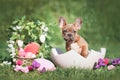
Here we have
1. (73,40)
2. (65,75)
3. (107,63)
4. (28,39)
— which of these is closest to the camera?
(65,75)

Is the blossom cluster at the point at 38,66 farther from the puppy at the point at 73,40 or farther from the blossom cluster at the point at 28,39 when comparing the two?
the puppy at the point at 73,40

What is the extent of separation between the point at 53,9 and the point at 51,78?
3.70 meters

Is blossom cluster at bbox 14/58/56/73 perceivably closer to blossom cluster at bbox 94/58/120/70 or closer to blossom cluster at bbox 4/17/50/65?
blossom cluster at bbox 4/17/50/65

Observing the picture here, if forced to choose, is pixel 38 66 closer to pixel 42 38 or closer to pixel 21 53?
pixel 21 53

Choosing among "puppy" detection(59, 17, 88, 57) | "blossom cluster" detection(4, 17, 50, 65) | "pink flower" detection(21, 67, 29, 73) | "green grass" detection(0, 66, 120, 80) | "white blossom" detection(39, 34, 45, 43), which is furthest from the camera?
"white blossom" detection(39, 34, 45, 43)

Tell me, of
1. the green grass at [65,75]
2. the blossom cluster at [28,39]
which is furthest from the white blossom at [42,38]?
the green grass at [65,75]

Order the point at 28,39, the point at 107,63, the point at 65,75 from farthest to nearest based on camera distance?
the point at 28,39, the point at 107,63, the point at 65,75

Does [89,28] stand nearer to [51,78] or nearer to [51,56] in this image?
[51,56]

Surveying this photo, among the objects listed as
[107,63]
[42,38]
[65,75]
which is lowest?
[65,75]

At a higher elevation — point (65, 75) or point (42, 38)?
point (42, 38)

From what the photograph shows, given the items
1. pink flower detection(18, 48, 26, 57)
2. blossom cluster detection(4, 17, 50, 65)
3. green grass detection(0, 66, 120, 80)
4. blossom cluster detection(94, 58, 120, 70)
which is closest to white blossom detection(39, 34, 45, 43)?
blossom cluster detection(4, 17, 50, 65)

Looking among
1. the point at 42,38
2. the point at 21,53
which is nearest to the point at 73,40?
the point at 42,38

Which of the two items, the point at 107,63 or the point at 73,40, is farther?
the point at 107,63

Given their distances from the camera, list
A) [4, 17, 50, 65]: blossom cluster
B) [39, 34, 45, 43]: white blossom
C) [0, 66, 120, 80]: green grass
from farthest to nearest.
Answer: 1. [39, 34, 45, 43]: white blossom
2. [4, 17, 50, 65]: blossom cluster
3. [0, 66, 120, 80]: green grass
